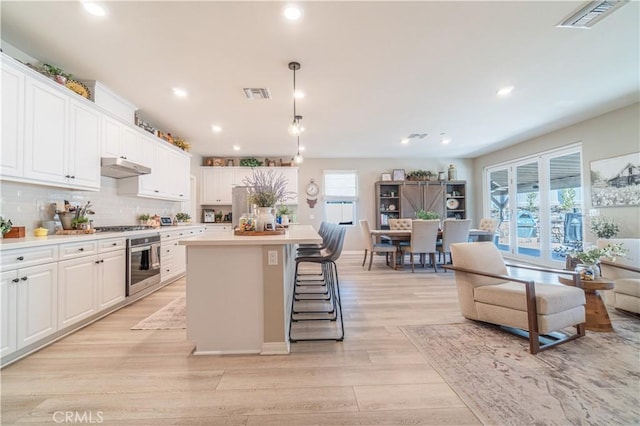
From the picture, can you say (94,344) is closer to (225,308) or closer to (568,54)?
(225,308)

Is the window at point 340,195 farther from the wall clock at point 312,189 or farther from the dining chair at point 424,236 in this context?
the dining chair at point 424,236

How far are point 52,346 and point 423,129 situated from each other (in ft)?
18.9

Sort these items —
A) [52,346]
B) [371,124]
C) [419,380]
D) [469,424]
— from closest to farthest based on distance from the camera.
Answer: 1. [469,424]
2. [419,380]
3. [52,346]
4. [371,124]

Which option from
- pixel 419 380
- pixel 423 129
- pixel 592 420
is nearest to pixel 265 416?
pixel 419 380

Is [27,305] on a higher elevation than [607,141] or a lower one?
lower

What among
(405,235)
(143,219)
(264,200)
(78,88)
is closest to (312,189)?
(405,235)

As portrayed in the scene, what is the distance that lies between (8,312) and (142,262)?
1.55 metres

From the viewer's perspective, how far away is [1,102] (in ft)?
7.02

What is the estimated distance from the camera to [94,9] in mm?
2045

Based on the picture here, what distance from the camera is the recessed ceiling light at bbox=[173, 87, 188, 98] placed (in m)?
3.33

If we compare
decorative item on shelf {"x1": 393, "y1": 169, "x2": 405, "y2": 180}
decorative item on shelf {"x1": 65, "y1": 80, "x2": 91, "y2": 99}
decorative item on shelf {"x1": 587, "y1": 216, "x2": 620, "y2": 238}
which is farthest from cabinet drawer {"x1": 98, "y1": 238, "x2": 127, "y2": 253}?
decorative item on shelf {"x1": 587, "y1": 216, "x2": 620, "y2": 238}

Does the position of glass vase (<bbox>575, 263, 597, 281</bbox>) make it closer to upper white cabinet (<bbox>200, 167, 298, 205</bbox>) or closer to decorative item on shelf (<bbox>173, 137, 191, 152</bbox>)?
upper white cabinet (<bbox>200, 167, 298, 205</bbox>)

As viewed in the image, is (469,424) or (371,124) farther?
(371,124)

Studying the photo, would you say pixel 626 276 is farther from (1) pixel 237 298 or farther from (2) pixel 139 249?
(2) pixel 139 249
